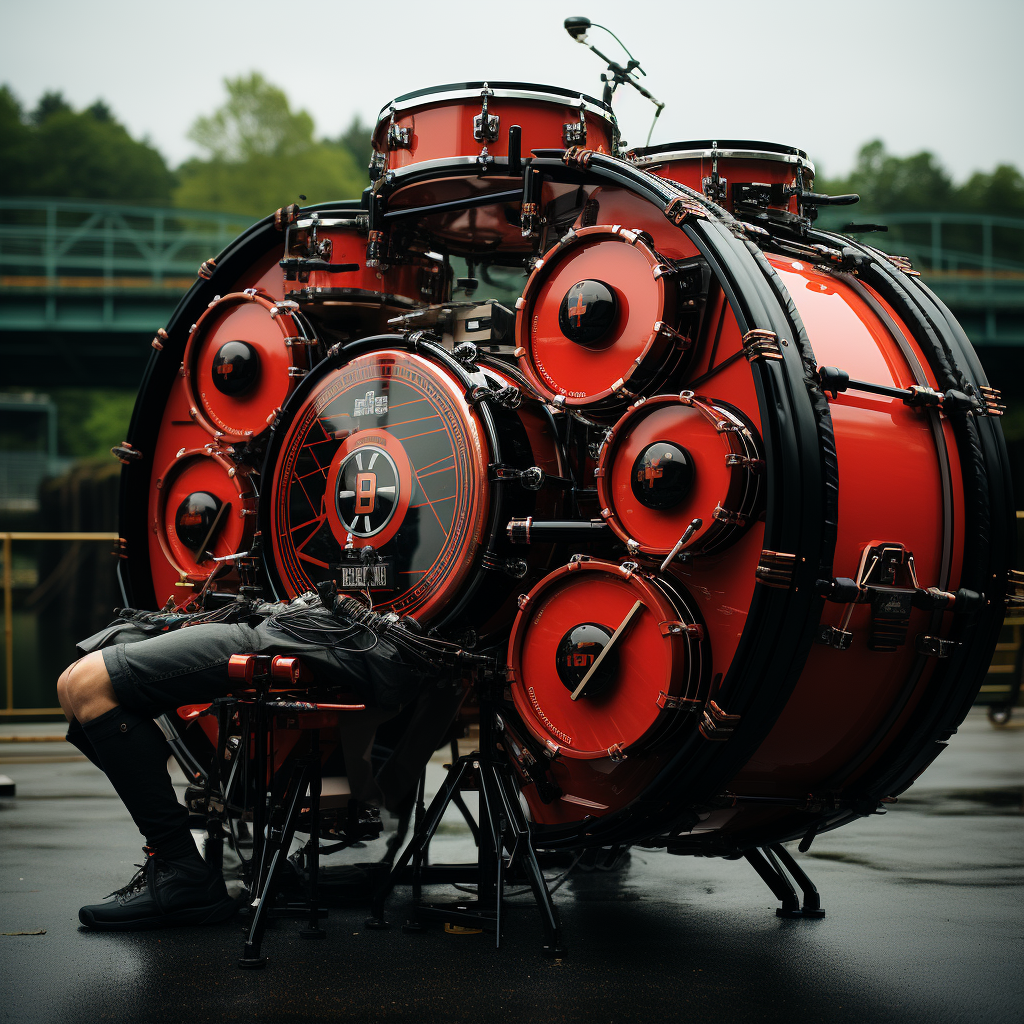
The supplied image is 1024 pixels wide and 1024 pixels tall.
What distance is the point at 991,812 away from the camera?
27.5ft

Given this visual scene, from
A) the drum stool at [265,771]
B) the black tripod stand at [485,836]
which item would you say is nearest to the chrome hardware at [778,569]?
the black tripod stand at [485,836]

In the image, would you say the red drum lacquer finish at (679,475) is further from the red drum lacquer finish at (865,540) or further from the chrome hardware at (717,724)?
the chrome hardware at (717,724)

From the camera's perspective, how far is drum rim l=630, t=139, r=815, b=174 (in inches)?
229

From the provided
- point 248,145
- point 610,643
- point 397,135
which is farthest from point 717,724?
point 248,145

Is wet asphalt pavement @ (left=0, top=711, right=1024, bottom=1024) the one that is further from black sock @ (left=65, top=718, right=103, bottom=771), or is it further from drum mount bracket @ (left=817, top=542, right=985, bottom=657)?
drum mount bracket @ (left=817, top=542, right=985, bottom=657)

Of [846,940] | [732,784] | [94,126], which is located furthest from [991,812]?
[94,126]

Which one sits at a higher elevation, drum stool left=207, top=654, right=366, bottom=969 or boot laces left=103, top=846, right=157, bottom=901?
drum stool left=207, top=654, right=366, bottom=969

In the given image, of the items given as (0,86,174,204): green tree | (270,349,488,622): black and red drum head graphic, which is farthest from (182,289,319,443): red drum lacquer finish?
(0,86,174,204): green tree

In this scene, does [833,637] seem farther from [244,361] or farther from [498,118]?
[244,361]

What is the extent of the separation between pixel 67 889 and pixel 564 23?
16.4ft

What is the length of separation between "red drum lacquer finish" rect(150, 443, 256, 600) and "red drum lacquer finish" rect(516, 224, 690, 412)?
2213mm

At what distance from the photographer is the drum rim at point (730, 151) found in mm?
5805

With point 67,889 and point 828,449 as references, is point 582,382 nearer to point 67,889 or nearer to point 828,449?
point 828,449

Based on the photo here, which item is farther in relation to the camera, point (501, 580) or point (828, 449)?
point (501, 580)
